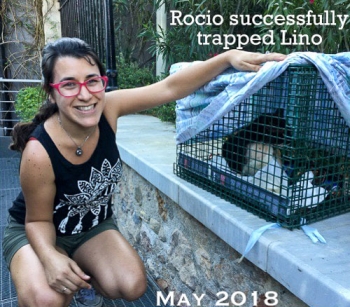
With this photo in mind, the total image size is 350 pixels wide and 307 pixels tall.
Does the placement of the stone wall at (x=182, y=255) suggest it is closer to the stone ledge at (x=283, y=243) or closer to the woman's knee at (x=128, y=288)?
the stone ledge at (x=283, y=243)

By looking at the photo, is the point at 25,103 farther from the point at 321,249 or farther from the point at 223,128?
the point at 321,249

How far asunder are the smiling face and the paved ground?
1.14 m

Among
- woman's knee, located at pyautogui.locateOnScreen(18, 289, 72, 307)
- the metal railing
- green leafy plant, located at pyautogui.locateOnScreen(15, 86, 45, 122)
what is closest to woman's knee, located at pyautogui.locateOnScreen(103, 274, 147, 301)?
woman's knee, located at pyautogui.locateOnScreen(18, 289, 72, 307)

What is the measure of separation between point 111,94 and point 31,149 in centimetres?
51

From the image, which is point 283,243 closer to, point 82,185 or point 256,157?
point 256,157

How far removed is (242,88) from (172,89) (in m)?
0.45

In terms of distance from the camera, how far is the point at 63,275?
157cm

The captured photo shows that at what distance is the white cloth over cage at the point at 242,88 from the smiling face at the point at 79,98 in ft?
1.61

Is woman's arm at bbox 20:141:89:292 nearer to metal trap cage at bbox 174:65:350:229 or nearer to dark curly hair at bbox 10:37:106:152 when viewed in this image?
dark curly hair at bbox 10:37:106:152

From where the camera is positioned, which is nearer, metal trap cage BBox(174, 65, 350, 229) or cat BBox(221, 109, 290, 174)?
metal trap cage BBox(174, 65, 350, 229)

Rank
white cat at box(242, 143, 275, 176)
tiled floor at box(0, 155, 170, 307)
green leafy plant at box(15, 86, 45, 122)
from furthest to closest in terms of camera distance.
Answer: green leafy plant at box(15, 86, 45, 122) < tiled floor at box(0, 155, 170, 307) < white cat at box(242, 143, 275, 176)

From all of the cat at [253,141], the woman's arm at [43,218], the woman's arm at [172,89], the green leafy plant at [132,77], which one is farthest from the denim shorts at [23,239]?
the green leafy plant at [132,77]

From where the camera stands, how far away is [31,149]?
1641 millimetres

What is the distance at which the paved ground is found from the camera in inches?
89.4
